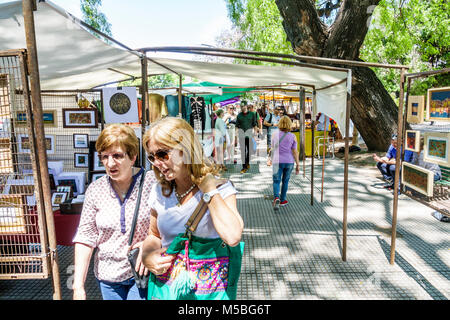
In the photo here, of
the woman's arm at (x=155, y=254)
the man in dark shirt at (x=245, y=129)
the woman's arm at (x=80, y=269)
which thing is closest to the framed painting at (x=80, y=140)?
the woman's arm at (x=80, y=269)

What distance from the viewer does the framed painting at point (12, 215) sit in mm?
2037

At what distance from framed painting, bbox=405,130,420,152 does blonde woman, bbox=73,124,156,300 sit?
310 centimetres

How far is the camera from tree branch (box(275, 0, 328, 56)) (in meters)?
8.27

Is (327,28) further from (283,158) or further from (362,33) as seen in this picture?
(283,158)

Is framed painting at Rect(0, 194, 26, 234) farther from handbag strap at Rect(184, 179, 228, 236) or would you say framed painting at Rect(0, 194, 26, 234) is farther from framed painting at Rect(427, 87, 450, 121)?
framed painting at Rect(427, 87, 450, 121)

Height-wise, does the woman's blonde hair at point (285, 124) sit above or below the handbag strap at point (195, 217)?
above

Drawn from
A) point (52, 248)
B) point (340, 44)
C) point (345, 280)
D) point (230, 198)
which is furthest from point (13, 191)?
point (340, 44)

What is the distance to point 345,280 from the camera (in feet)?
11.8

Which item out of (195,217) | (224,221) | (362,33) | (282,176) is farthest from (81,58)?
(362,33)

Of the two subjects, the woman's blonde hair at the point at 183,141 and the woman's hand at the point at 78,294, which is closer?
the woman's blonde hair at the point at 183,141

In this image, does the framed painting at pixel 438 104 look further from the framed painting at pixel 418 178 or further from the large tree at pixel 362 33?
the large tree at pixel 362 33

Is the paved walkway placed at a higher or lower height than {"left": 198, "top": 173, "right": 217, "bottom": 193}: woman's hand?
lower

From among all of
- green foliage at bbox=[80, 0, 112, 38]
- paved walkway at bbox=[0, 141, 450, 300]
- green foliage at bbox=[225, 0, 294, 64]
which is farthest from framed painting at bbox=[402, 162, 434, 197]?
green foliage at bbox=[80, 0, 112, 38]

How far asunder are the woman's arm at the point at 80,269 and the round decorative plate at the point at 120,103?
94.6 inches
